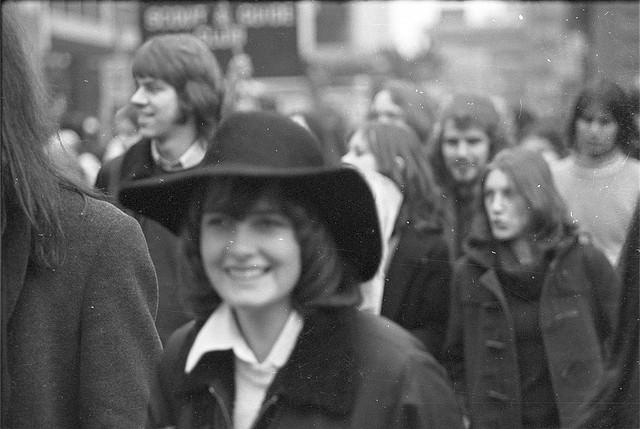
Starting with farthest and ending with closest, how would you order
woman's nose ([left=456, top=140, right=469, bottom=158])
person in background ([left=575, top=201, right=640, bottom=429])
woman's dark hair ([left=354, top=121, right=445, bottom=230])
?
woman's nose ([left=456, top=140, right=469, bottom=158]), woman's dark hair ([left=354, top=121, right=445, bottom=230]), person in background ([left=575, top=201, right=640, bottom=429])

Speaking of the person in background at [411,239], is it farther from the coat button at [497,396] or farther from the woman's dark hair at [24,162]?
the woman's dark hair at [24,162]

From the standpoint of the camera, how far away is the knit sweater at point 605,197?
8.54 feet

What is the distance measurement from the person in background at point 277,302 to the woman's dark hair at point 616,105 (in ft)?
2.63

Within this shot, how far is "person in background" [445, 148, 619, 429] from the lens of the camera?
250 centimetres

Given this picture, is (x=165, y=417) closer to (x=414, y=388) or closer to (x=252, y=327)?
(x=252, y=327)

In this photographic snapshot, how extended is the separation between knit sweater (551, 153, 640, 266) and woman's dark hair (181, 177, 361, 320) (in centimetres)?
76

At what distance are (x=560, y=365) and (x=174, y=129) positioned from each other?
108 cm

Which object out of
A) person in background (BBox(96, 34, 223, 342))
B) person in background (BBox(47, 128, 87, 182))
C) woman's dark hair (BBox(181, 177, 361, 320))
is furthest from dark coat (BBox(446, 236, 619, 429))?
person in background (BBox(47, 128, 87, 182))

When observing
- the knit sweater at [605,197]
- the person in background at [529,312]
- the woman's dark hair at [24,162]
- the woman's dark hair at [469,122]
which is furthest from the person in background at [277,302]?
the woman's dark hair at [469,122]

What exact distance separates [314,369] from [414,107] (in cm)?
295

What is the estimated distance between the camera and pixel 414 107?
15.7 feet

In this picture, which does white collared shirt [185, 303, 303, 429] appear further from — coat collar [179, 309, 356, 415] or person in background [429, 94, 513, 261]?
person in background [429, 94, 513, 261]

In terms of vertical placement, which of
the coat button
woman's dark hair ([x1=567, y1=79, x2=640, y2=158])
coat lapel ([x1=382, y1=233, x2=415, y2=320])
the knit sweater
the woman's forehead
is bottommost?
the coat button

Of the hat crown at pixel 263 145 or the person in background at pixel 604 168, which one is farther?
the person in background at pixel 604 168
